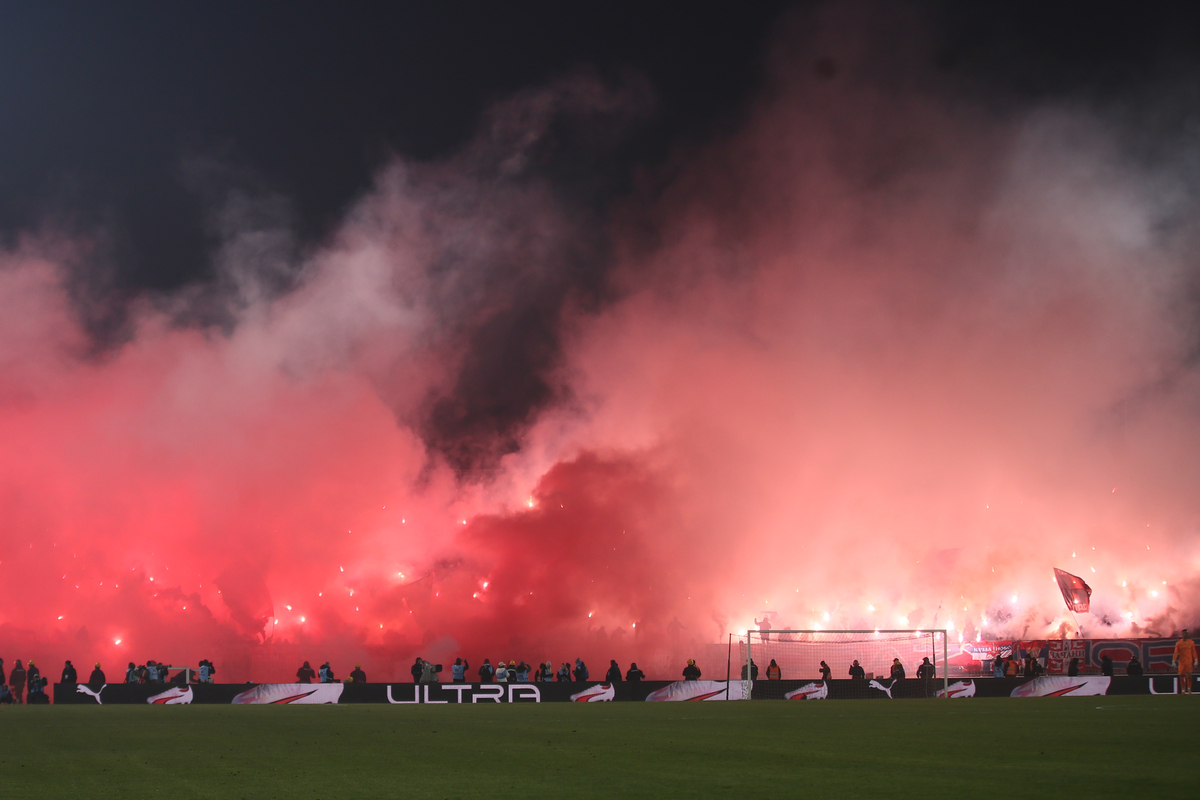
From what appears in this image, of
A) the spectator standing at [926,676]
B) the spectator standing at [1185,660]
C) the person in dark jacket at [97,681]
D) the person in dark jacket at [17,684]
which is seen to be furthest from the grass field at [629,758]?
the person in dark jacket at [17,684]

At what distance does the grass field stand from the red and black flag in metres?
37.3

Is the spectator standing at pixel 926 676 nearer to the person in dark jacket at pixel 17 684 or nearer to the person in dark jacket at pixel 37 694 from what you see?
the person in dark jacket at pixel 37 694

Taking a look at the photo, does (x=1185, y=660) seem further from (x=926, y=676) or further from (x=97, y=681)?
(x=97, y=681)

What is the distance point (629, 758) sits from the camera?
9016 millimetres

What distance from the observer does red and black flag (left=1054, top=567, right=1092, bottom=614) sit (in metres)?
49.3

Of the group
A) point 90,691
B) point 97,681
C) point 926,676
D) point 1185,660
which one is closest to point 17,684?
point 97,681

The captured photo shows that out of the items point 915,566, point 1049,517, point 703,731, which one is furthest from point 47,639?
point 1049,517

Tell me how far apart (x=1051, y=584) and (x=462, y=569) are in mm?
33933

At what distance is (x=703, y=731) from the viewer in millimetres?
12680

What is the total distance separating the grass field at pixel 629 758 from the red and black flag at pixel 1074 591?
123 ft

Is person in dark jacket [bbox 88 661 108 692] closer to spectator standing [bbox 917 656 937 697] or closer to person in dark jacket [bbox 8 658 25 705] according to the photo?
person in dark jacket [bbox 8 658 25 705]

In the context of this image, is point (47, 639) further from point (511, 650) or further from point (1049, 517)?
point (1049, 517)

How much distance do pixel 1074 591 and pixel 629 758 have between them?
47.5 meters

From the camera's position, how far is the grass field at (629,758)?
671 cm
